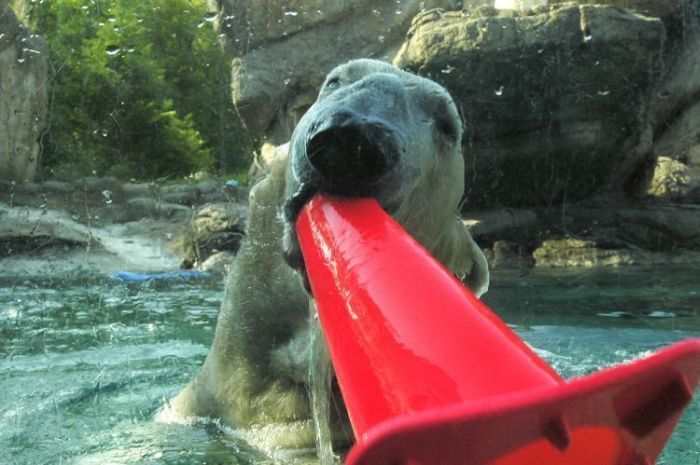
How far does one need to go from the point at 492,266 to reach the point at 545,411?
8.66 meters

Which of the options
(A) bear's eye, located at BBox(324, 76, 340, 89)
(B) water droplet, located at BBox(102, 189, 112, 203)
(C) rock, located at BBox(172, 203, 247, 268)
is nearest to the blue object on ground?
(C) rock, located at BBox(172, 203, 247, 268)

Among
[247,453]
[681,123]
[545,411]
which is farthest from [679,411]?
[681,123]

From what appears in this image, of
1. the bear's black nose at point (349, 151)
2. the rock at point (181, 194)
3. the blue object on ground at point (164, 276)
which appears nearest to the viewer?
the bear's black nose at point (349, 151)

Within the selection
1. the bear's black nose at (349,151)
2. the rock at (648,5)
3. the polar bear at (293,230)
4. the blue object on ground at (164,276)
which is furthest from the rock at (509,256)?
the bear's black nose at (349,151)

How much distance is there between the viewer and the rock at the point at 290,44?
15.0m

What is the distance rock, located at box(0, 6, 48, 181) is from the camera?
1457cm

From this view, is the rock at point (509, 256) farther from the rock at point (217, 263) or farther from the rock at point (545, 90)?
the rock at point (217, 263)

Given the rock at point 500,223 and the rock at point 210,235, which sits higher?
the rock at point 500,223

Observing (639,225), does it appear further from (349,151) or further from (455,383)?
(455,383)

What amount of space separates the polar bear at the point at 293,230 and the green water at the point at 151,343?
163 mm

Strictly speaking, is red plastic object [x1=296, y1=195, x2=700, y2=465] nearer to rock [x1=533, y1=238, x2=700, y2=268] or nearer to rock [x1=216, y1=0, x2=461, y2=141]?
rock [x1=533, y1=238, x2=700, y2=268]

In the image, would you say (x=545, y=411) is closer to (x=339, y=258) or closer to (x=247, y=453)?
(x=339, y=258)

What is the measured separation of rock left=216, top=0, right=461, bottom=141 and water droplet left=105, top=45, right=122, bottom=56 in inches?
362

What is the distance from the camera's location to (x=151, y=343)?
5238 mm
